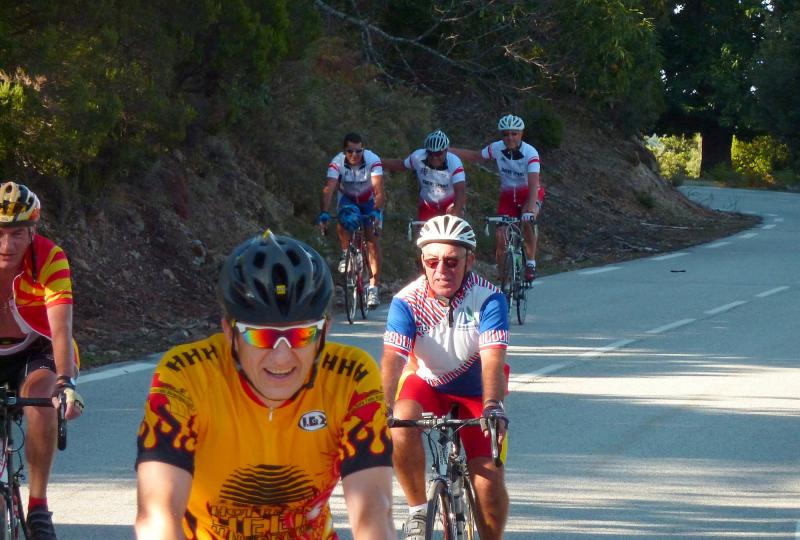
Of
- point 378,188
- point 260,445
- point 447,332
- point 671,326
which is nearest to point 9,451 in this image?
point 447,332

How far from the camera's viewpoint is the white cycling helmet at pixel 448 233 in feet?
17.4

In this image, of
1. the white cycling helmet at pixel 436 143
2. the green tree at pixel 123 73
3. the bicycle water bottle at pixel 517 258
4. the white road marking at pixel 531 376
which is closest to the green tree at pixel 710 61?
the green tree at pixel 123 73

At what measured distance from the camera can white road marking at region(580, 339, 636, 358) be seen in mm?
12242

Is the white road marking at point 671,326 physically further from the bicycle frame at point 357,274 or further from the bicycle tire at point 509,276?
the bicycle frame at point 357,274

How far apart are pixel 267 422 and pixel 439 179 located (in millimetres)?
10983

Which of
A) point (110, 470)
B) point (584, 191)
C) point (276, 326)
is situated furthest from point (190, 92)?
point (584, 191)

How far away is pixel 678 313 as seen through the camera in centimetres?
1552

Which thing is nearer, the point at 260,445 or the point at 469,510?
the point at 260,445

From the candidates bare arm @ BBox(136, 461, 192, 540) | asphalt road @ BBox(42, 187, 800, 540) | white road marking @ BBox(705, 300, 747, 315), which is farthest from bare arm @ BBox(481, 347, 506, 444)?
white road marking @ BBox(705, 300, 747, 315)

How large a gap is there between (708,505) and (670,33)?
4799 cm

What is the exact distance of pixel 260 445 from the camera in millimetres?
3070

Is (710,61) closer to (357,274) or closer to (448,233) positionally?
(357,274)

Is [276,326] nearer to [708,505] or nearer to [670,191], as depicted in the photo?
[708,505]

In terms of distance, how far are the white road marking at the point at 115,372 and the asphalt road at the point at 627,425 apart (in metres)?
0.02
